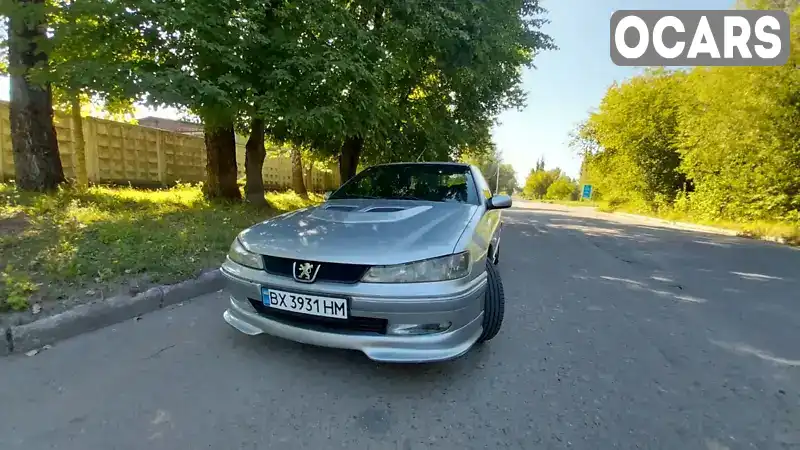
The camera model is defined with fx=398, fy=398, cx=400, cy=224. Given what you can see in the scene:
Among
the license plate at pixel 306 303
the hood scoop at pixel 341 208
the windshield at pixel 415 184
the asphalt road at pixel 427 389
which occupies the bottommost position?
the asphalt road at pixel 427 389

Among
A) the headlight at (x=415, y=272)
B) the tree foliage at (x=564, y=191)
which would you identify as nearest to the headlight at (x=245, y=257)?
the headlight at (x=415, y=272)

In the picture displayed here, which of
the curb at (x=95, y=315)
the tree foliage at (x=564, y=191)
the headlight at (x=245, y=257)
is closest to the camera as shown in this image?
the headlight at (x=245, y=257)

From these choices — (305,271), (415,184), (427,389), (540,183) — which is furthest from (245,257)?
(540,183)

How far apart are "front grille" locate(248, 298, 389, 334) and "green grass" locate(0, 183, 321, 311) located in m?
1.97

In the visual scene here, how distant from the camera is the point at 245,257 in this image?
2.61m

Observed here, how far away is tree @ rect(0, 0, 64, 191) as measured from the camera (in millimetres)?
6656

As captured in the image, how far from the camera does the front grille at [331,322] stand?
2242 millimetres

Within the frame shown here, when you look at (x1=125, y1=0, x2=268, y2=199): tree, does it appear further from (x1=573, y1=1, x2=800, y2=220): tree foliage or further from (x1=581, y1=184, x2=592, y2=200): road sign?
(x1=581, y1=184, x2=592, y2=200): road sign

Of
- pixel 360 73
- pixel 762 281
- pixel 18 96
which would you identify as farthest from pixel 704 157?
pixel 18 96

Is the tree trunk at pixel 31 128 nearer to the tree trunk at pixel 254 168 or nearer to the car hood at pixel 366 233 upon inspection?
the tree trunk at pixel 254 168

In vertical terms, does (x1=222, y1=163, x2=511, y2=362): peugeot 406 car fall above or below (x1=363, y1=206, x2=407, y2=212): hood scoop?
below

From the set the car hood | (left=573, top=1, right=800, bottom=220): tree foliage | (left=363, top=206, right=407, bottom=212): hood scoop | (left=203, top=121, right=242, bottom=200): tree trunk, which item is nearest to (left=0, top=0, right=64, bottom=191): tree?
(left=203, top=121, right=242, bottom=200): tree trunk

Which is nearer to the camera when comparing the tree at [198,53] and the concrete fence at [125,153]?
the tree at [198,53]

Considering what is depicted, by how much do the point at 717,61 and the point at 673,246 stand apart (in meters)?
5.46
